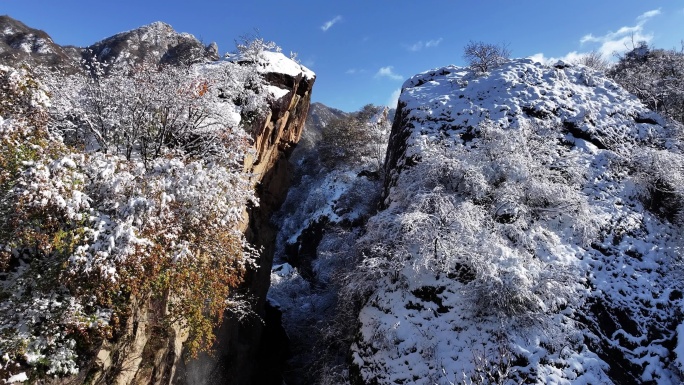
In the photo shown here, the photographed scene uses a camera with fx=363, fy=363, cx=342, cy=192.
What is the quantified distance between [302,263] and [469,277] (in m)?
22.5

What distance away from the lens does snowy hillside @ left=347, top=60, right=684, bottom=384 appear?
9.19 m

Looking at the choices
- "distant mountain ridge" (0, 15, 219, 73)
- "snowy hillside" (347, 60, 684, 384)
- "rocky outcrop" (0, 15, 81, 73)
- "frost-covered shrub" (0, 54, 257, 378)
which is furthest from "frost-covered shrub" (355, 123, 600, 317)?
"rocky outcrop" (0, 15, 81, 73)

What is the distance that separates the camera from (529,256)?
1068cm

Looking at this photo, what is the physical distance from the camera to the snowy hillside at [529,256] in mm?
9188

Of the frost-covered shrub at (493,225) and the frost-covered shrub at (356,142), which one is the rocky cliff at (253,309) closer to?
the frost-covered shrub at (493,225)

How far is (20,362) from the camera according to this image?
722 cm

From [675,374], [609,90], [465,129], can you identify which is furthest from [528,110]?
[675,374]

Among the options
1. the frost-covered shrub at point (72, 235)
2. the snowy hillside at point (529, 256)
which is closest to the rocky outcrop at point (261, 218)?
the frost-covered shrub at point (72, 235)

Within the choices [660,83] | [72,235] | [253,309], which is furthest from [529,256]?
[660,83]

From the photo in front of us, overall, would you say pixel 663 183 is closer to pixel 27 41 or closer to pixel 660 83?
pixel 660 83

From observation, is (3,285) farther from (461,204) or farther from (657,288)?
(657,288)

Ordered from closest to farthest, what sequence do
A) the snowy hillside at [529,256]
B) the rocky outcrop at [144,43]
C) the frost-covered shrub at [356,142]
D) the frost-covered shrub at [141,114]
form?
the snowy hillside at [529,256], the frost-covered shrub at [141,114], the frost-covered shrub at [356,142], the rocky outcrop at [144,43]

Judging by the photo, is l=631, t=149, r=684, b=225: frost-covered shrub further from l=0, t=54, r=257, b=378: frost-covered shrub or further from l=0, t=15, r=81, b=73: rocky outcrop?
l=0, t=15, r=81, b=73: rocky outcrop

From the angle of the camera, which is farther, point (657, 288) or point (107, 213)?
point (657, 288)
